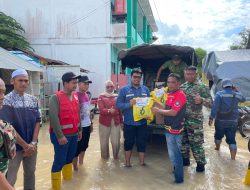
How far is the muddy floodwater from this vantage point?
15.8ft

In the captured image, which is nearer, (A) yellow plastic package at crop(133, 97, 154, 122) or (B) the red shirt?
(B) the red shirt

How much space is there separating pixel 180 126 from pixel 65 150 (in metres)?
1.91

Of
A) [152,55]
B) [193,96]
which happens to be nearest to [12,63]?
[152,55]

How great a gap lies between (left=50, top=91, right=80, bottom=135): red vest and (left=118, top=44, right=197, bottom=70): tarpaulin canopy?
2.94 meters

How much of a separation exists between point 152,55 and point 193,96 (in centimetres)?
294

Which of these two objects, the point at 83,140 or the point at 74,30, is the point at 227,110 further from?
the point at 74,30

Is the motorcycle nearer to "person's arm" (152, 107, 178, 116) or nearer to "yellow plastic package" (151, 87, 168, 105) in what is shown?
"yellow plastic package" (151, 87, 168, 105)

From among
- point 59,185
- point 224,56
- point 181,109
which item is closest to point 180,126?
point 181,109

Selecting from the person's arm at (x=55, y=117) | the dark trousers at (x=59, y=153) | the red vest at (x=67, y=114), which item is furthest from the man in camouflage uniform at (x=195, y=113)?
the person's arm at (x=55, y=117)

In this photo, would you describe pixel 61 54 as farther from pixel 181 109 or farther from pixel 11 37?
pixel 181 109

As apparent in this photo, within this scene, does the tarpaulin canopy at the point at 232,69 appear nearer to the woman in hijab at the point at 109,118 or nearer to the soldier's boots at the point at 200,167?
the soldier's boots at the point at 200,167

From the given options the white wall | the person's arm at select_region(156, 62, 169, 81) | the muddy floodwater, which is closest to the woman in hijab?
the muddy floodwater

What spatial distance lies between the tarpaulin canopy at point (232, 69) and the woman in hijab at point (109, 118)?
5.86m

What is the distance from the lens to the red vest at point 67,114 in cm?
431
